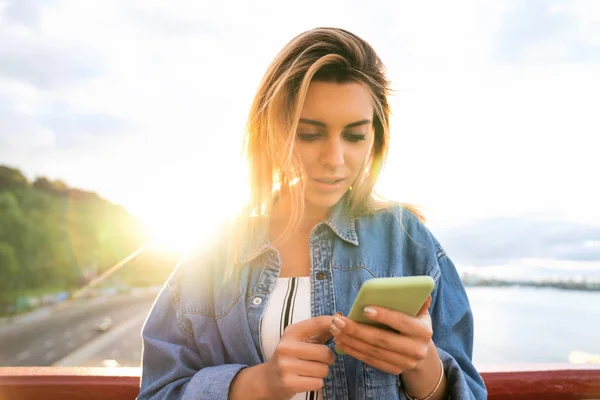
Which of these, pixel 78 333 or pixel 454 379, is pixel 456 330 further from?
pixel 78 333

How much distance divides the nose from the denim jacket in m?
0.27

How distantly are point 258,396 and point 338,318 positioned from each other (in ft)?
1.31

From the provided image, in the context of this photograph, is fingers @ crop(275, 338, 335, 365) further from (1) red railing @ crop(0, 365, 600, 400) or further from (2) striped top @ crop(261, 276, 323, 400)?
(1) red railing @ crop(0, 365, 600, 400)

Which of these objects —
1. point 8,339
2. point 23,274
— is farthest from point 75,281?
point 8,339

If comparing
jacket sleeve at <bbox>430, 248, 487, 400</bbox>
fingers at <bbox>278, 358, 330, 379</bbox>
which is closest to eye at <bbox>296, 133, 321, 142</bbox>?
jacket sleeve at <bbox>430, 248, 487, 400</bbox>

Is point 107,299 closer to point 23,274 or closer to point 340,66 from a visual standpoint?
point 23,274

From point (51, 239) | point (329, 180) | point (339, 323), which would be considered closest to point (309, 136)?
point (329, 180)

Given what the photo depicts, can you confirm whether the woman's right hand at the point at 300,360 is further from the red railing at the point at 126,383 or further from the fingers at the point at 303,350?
the red railing at the point at 126,383

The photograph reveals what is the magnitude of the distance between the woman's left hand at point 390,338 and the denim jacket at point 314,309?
33cm

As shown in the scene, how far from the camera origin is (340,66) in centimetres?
179

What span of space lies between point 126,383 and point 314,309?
96cm

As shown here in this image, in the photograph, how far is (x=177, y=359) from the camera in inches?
64.4

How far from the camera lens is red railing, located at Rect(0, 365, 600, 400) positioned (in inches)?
80.4

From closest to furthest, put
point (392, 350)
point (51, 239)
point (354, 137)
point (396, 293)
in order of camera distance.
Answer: point (396, 293) → point (392, 350) → point (354, 137) → point (51, 239)
